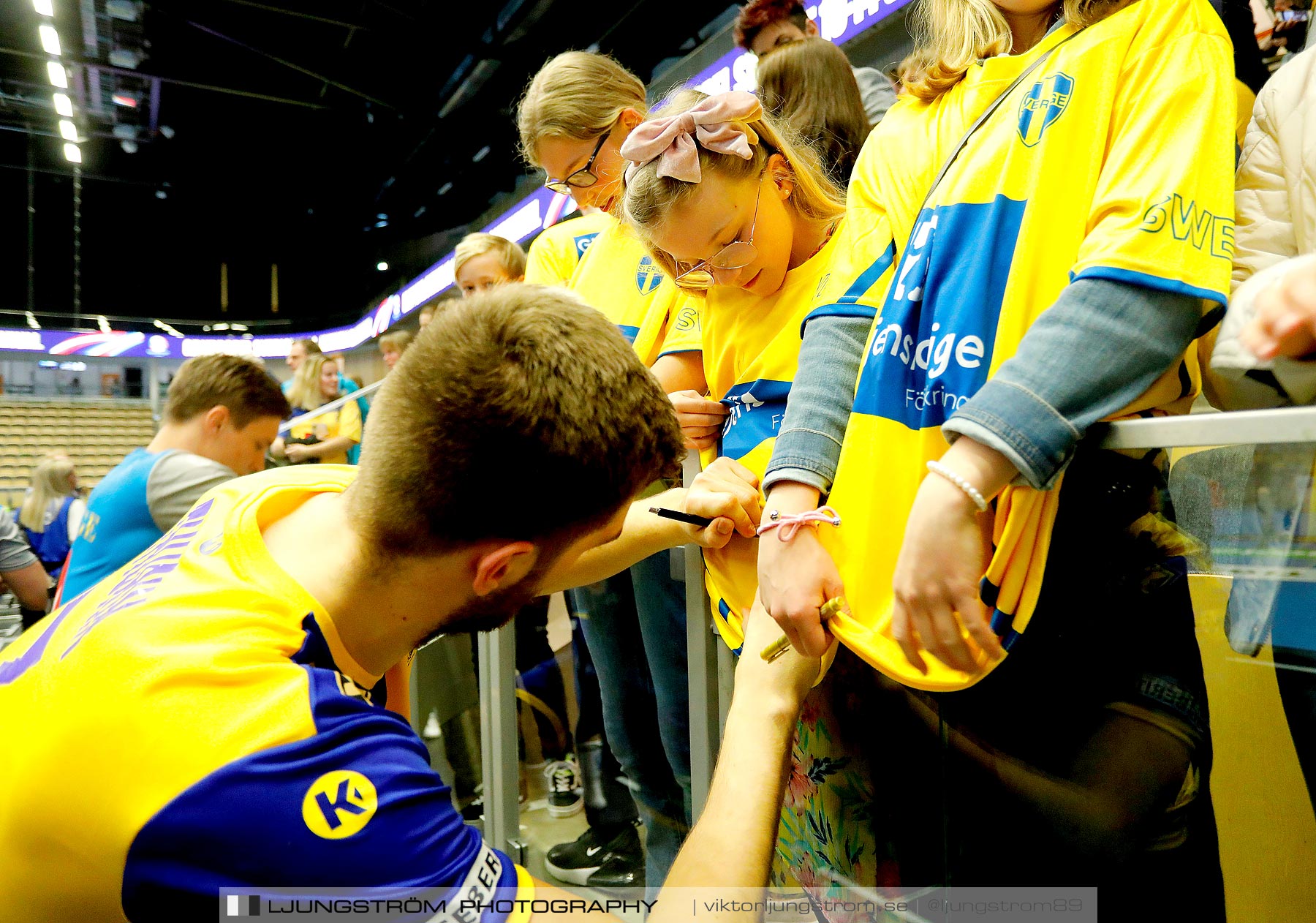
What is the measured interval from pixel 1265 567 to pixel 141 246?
16557 mm

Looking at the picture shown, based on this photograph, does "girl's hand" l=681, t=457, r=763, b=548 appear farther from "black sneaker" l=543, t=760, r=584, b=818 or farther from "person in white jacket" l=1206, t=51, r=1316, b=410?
"black sneaker" l=543, t=760, r=584, b=818

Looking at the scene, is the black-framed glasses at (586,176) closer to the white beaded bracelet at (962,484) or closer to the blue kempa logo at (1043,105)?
the blue kempa logo at (1043,105)

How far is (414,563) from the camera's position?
0.85 metres

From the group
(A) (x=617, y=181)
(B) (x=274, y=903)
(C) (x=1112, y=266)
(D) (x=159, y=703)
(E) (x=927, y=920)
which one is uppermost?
(A) (x=617, y=181)

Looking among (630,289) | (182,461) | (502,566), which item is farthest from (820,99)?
(182,461)

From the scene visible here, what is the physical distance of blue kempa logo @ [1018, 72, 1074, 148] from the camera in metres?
0.77

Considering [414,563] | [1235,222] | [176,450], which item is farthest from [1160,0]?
[176,450]

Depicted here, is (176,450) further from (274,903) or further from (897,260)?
(897,260)

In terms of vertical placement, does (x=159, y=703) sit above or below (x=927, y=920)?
above

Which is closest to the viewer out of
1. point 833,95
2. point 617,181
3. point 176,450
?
point 833,95

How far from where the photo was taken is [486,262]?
A: 8.34ft

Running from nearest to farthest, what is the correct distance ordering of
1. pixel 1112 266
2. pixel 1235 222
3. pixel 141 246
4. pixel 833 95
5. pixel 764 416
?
pixel 1112 266, pixel 1235 222, pixel 764 416, pixel 833 95, pixel 141 246

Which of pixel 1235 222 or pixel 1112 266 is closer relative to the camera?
pixel 1112 266

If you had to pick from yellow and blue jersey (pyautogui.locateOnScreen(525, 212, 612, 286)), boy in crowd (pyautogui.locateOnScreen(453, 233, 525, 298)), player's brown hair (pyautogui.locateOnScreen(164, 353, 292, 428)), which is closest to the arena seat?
player's brown hair (pyautogui.locateOnScreen(164, 353, 292, 428))
